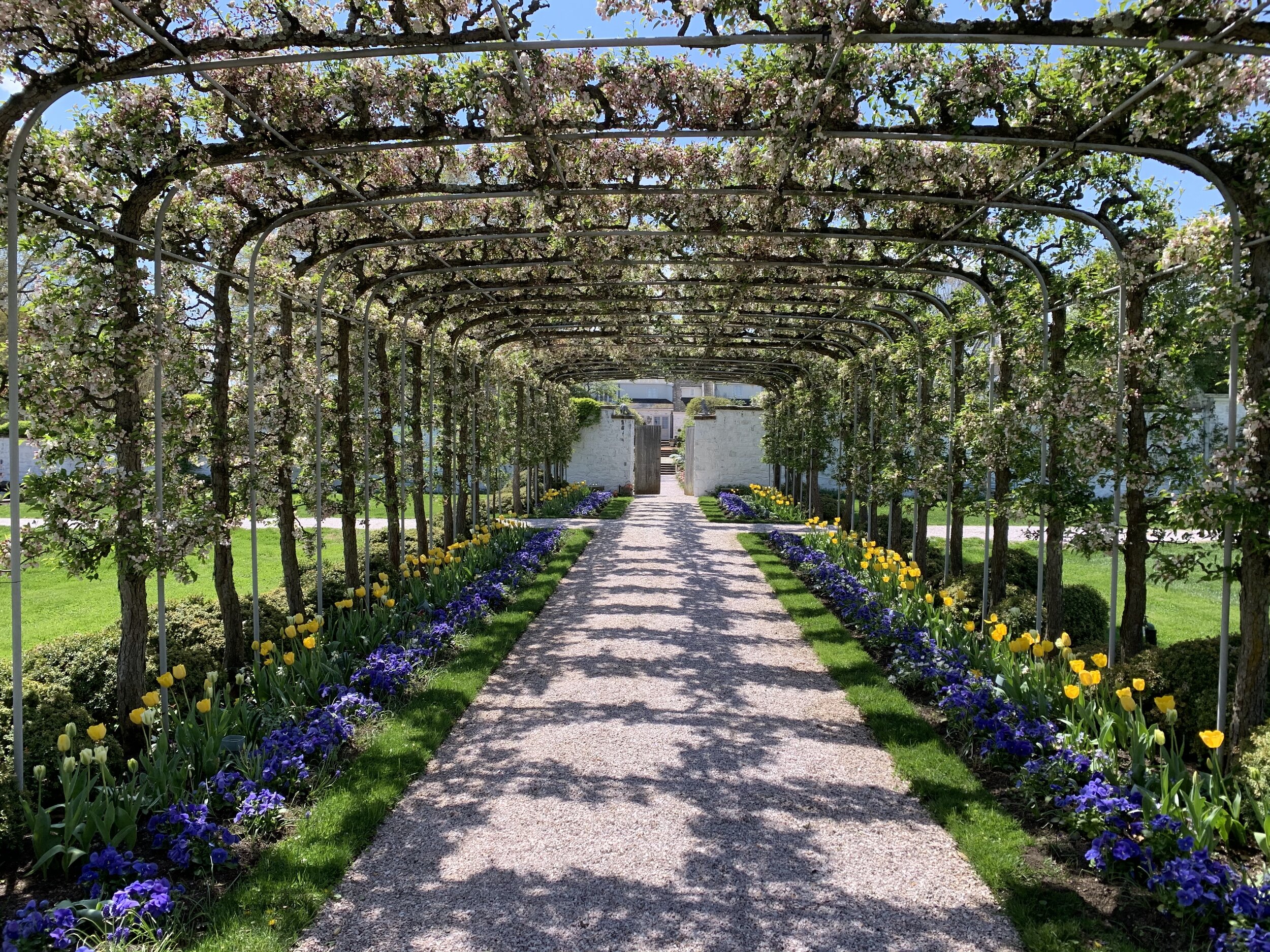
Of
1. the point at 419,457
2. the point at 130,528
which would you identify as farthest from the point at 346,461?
the point at 130,528

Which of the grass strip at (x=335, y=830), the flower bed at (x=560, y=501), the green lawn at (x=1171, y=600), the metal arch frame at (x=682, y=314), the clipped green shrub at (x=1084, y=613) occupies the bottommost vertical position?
the green lawn at (x=1171, y=600)

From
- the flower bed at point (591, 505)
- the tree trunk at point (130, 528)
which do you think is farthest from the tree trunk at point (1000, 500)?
the flower bed at point (591, 505)

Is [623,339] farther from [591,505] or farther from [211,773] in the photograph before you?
[211,773]

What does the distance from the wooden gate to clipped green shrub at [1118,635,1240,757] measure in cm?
2009

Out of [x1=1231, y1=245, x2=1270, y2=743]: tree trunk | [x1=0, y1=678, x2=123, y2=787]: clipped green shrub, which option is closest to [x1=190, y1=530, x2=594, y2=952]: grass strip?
[x1=0, y1=678, x2=123, y2=787]: clipped green shrub

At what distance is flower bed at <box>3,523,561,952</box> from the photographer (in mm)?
2605

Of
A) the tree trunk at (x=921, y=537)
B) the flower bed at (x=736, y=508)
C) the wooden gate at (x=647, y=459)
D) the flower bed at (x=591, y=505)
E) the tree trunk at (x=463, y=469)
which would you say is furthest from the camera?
the wooden gate at (x=647, y=459)

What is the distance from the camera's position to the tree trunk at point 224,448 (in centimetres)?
525

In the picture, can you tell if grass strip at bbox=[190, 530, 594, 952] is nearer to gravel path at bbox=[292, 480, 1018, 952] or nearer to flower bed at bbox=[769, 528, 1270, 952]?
gravel path at bbox=[292, 480, 1018, 952]

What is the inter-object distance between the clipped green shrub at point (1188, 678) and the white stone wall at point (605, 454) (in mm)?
20437

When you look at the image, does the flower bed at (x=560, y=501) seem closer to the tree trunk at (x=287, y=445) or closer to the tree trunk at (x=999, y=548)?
the tree trunk at (x=287, y=445)

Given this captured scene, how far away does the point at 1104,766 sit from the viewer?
11.1 ft

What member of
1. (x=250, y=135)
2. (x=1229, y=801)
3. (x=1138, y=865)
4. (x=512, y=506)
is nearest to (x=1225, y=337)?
(x=1229, y=801)

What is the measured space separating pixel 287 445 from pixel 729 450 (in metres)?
18.3
